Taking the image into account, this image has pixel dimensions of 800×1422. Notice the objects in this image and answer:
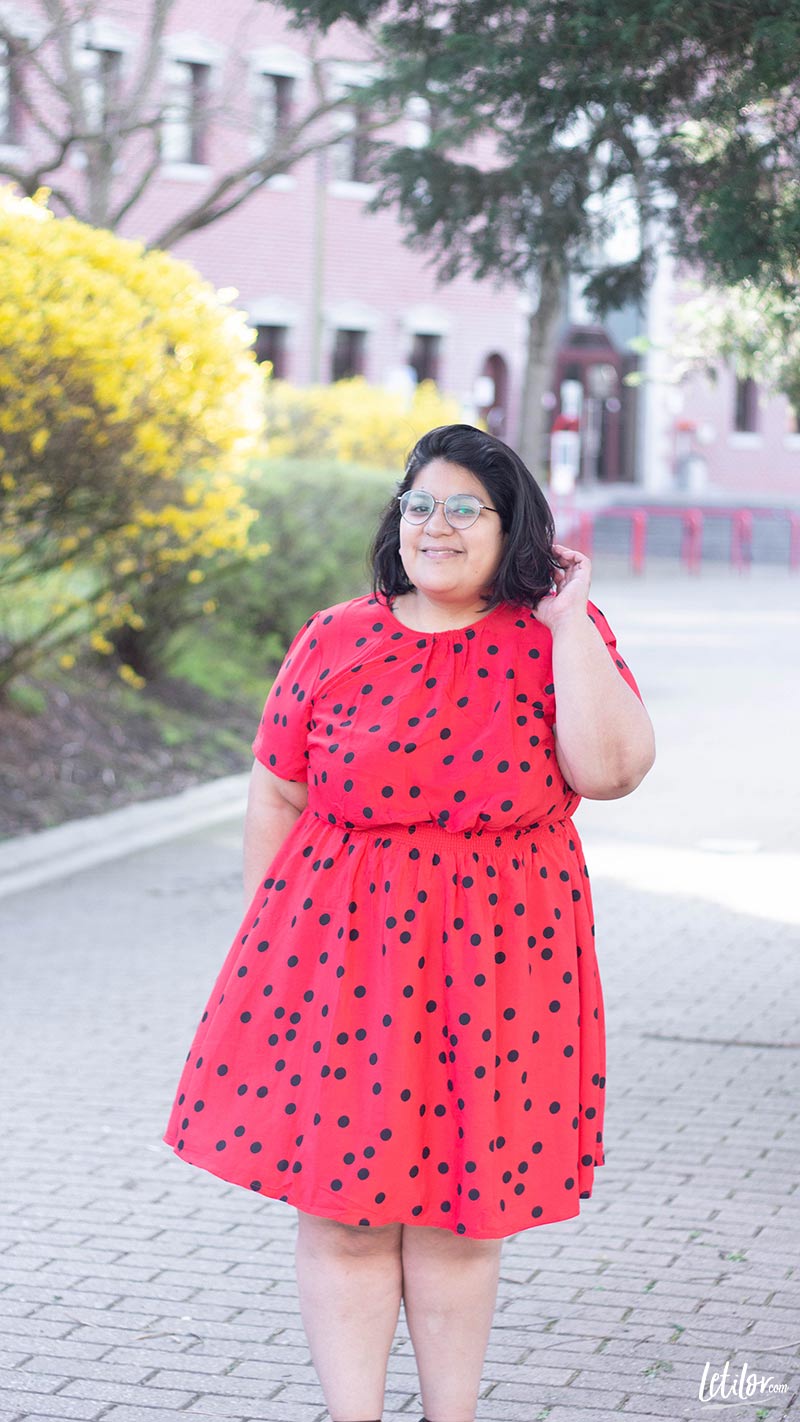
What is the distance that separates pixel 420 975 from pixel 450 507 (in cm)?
74

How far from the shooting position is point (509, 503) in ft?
10.7

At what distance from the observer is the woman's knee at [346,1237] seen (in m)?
3.10

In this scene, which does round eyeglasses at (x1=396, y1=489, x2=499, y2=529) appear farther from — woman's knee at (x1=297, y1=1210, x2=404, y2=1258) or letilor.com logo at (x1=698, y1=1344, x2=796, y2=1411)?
letilor.com logo at (x1=698, y1=1344, x2=796, y2=1411)

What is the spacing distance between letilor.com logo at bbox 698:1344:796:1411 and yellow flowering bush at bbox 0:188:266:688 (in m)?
6.28

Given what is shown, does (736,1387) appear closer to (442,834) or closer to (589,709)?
(442,834)

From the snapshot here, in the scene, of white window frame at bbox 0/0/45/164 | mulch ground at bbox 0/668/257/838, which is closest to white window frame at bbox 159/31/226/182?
white window frame at bbox 0/0/45/164

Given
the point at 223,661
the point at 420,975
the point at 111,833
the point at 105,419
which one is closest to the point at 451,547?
the point at 420,975

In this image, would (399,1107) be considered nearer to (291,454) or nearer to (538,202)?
(538,202)

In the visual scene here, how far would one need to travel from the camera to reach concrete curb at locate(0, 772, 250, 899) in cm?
966

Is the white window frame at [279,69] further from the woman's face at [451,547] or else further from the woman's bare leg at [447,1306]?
the woman's bare leg at [447,1306]

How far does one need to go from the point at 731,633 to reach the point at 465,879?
20.2 meters

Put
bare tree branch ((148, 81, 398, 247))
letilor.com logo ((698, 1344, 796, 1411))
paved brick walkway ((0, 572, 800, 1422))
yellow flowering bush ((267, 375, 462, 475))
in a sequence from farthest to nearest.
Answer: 1. yellow flowering bush ((267, 375, 462, 475))
2. bare tree branch ((148, 81, 398, 247))
3. paved brick walkway ((0, 572, 800, 1422))
4. letilor.com logo ((698, 1344, 796, 1411))

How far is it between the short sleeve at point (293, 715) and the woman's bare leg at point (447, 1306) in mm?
766

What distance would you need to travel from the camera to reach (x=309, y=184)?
3231cm
